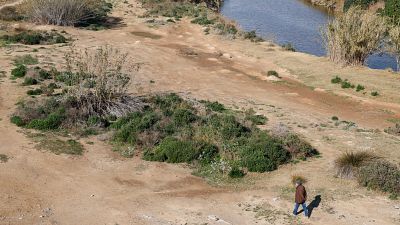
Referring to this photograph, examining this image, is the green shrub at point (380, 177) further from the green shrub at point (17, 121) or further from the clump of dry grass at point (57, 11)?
the clump of dry grass at point (57, 11)

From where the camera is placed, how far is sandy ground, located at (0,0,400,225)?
16.8m

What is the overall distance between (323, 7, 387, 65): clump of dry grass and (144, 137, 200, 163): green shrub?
2137 centimetres

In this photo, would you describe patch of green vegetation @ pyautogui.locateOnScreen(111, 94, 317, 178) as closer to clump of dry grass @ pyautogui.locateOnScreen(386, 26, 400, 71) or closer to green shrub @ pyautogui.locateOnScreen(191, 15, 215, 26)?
clump of dry grass @ pyautogui.locateOnScreen(386, 26, 400, 71)

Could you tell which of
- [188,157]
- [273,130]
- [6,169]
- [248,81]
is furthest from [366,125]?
[6,169]

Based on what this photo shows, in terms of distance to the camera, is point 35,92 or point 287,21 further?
point 287,21

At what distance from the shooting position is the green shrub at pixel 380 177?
18531 millimetres

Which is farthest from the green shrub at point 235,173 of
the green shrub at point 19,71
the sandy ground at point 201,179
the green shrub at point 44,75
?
the green shrub at point 19,71

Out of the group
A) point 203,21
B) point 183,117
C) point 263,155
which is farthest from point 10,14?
point 263,155

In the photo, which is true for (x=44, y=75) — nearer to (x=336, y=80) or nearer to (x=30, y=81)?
(x=30, y=81)

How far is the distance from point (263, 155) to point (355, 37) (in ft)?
68.4

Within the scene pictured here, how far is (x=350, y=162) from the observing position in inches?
790

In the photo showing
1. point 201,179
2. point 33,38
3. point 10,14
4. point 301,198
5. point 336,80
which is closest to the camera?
point 301,198

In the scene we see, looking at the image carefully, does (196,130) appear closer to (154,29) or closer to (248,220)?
(248,220)

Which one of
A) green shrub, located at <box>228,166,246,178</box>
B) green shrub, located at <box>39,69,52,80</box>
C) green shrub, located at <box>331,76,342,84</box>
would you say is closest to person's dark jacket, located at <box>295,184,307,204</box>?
green shrub, located at <box>228,166,246,178</box>
